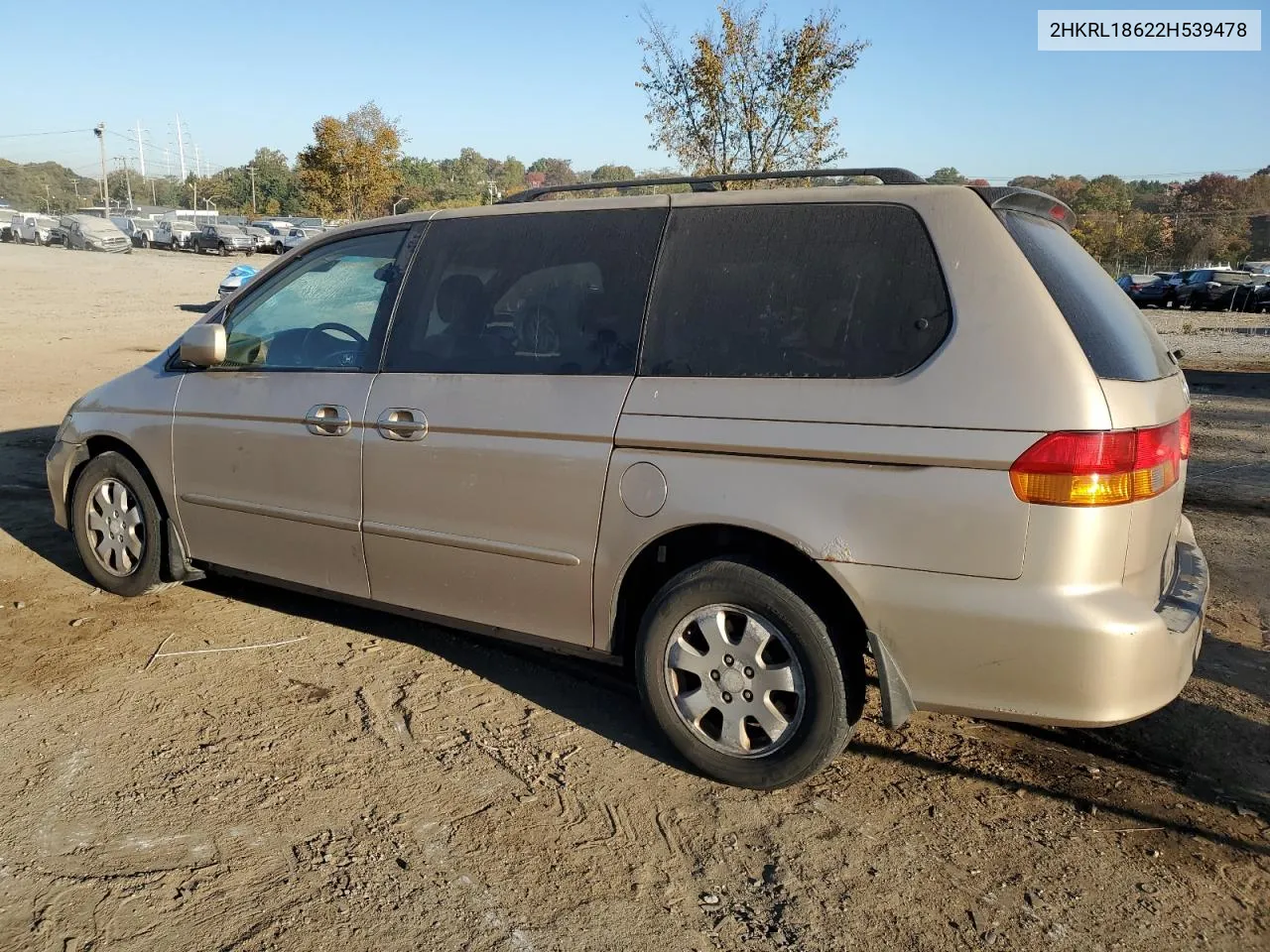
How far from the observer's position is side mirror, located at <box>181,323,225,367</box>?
446cm

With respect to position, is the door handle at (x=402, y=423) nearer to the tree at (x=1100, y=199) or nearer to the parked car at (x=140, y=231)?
the parked car at (x=140, y=231)

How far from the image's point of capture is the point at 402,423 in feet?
12.8

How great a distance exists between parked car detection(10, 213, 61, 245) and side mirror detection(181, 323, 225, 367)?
178 ft

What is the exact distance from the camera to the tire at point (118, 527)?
16.1 ft

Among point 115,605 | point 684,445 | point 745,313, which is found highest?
point 745,313

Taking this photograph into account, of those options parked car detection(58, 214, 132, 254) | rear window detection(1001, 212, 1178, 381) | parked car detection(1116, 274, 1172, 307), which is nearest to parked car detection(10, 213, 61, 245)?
parked car detection(58, 214, 132, 254)

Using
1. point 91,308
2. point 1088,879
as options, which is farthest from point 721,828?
point 91,308

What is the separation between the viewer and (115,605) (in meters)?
5.01

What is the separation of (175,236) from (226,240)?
21.4 feet

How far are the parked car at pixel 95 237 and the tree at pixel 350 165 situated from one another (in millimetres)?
8866

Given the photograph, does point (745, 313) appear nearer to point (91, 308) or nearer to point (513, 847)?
point (513, 847)

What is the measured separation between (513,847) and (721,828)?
632 mm

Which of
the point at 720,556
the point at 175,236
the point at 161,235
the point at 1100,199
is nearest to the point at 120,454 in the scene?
the point at 720,556

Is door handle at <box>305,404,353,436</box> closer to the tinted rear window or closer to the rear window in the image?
the tinted rear window
